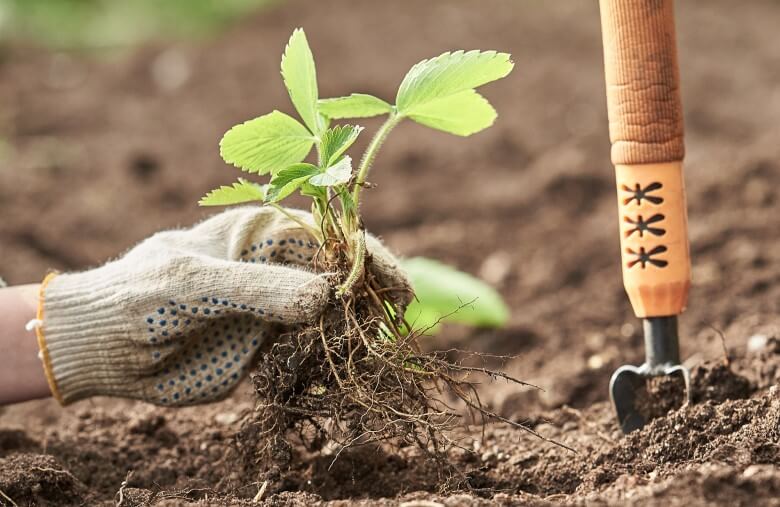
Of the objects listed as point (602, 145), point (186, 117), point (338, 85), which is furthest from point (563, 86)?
point (186, 117)

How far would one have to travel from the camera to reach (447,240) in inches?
143

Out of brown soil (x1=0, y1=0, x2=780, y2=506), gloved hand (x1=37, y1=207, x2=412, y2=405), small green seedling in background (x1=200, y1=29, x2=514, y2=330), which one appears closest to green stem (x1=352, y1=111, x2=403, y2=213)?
small green seedling in background (x1=200, y1=29, x2=514, y2=330)

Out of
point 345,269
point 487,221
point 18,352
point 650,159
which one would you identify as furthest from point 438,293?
point 487,221

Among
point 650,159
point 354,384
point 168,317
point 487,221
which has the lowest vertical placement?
point 487,221

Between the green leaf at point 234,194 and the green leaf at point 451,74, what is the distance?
30cm

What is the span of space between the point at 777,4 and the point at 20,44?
199 inches

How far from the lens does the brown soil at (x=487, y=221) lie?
5.39ft

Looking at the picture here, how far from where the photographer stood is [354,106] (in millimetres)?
1651

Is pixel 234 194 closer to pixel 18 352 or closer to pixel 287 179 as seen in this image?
pixel 287 179

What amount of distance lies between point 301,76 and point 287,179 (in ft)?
0.61

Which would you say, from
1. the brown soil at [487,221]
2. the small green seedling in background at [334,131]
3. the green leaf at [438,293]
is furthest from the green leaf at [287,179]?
the green leaf at [438,293]

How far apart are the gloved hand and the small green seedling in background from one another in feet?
0.31

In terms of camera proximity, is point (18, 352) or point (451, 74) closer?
point (451, 74)

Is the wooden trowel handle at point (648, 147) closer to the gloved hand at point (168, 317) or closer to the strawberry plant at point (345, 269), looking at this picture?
the strawberry plant at point (345, 269)
